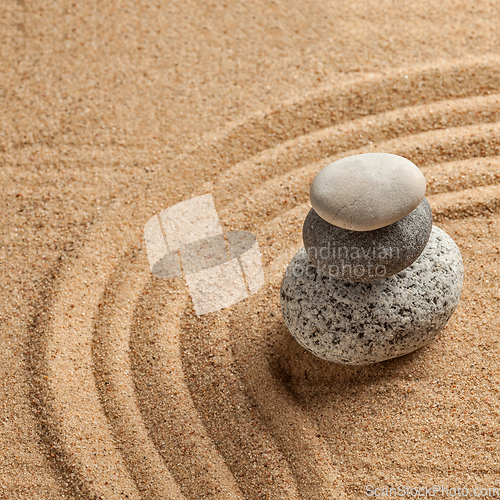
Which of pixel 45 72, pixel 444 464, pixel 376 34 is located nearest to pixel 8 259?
pixel 45 72

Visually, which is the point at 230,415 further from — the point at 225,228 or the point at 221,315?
the point at 225,228

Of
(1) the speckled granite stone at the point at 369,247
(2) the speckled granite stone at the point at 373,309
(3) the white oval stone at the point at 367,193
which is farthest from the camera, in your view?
(2) the speckled granite stone at the point at 373,309

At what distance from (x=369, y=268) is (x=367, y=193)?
0.30m

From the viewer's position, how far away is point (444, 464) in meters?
2.14

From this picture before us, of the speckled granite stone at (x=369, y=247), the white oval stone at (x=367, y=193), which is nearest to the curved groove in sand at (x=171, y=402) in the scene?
the speckled granite stone at (x=369, y=247)

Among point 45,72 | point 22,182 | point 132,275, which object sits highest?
point 45,72

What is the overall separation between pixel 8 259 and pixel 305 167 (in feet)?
5.52

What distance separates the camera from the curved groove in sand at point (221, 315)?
2227 mm

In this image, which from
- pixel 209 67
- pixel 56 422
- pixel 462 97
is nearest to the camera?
pixel 56 422

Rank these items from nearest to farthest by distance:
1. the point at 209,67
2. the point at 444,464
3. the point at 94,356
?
the point at 444,464, the point at 94,356, the point at 209,67

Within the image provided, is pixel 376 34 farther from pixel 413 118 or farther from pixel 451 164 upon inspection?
pixel 451 164

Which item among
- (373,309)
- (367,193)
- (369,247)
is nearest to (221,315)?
(373,309)

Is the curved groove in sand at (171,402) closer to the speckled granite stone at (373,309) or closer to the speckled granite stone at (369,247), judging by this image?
the speckled granite stone at (373,309)

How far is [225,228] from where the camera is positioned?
9.42 feet
